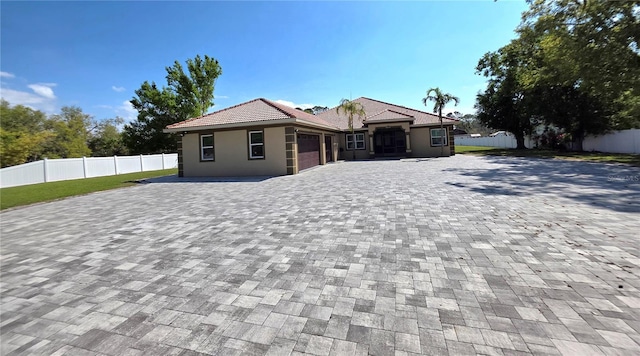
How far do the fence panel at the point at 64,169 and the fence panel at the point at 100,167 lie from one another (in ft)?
1.93

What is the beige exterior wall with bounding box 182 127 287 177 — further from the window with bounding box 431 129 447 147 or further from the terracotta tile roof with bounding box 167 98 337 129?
the window with bounding box 431 129 447 147

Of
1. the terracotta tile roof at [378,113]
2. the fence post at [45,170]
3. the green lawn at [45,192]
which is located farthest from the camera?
the terracotta tile roof at [378,113]

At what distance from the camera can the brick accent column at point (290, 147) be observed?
14.4 metres

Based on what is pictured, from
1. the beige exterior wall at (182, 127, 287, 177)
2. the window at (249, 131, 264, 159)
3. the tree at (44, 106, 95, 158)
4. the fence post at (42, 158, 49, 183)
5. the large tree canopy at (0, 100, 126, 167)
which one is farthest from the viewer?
the tree at (44, 106, 95, 158)

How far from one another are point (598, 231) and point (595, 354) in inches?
138

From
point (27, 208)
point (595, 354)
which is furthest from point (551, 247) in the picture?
point (27, 208)

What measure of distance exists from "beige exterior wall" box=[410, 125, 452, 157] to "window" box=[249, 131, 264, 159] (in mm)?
15337

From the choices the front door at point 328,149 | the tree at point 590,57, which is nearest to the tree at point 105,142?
the front door at point 328,149

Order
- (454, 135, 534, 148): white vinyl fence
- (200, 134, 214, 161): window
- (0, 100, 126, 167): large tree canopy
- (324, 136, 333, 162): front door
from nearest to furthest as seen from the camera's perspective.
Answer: (200, 134, 214, 161): window → (0, 100, 126, 167): large tree canopy → (324, 136, 333, 162): front door → (454, 135, 534, 148): white vinyl fence

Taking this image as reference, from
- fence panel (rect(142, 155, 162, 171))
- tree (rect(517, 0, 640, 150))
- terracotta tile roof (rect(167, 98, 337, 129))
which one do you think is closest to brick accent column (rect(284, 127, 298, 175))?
terracotta tile roof (rect(167, 98, 337, 129))

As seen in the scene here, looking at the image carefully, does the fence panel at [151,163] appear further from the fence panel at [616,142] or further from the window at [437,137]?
the fence panel at [616,142]

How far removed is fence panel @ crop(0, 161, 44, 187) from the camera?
16.2 metres

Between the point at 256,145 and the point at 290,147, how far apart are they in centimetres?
198

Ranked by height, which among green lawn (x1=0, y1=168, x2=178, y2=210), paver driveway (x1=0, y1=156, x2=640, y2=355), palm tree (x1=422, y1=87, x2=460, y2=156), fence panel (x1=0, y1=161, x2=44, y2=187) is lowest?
paver driveway (x1=0, y1=156, x2=640, y2=355)
